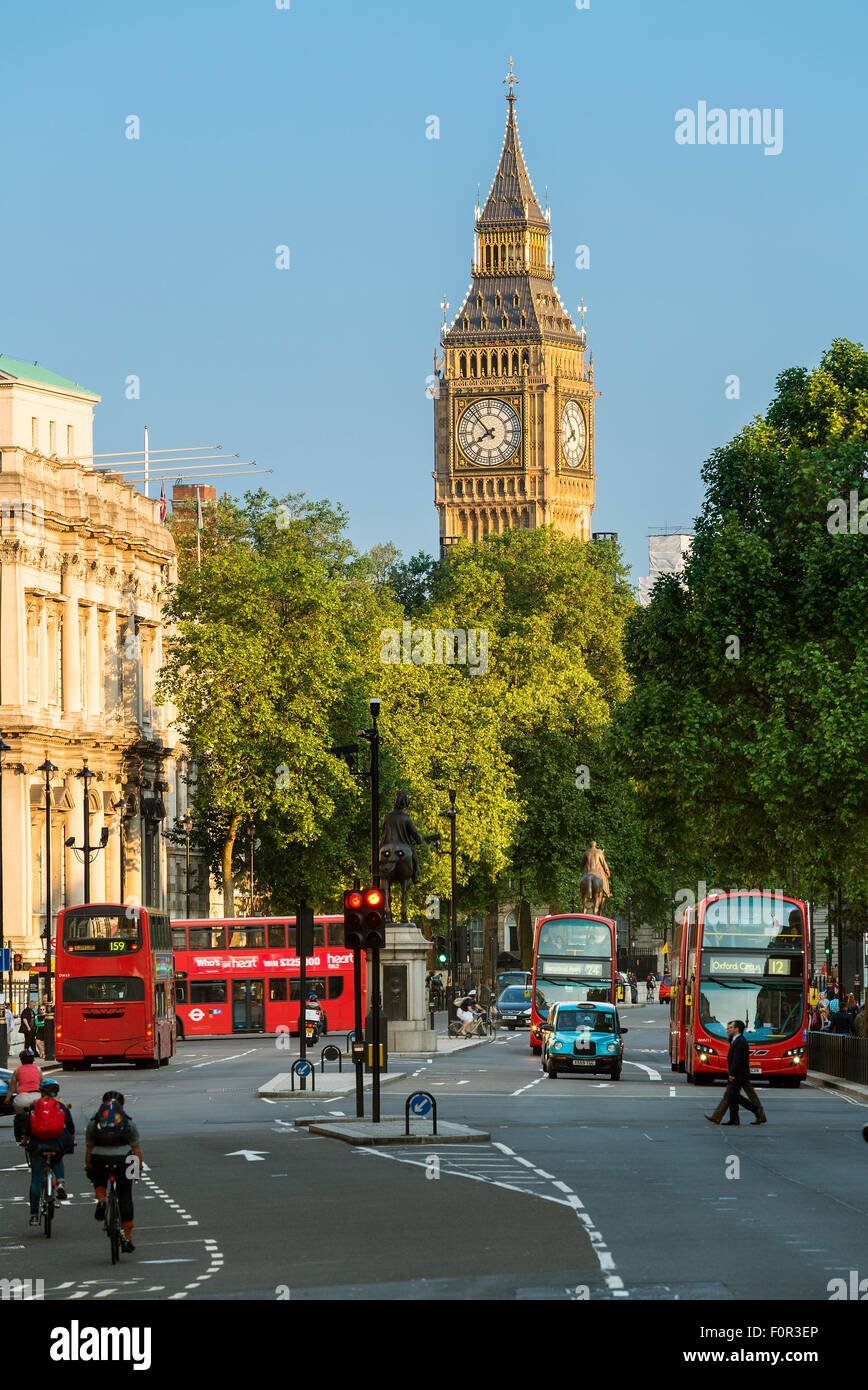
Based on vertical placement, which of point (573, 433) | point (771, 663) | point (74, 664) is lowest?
point (771, 663)

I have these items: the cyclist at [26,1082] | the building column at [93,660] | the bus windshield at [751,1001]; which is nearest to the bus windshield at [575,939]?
the bus windshield at [751,1001]

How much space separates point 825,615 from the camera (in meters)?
51.2

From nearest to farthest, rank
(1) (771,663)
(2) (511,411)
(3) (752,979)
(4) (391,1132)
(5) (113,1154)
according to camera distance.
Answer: (5) (113,1154) < (4) (391,1132) < (3) (752,979) < (1) (771,663) < (2) (511,411)

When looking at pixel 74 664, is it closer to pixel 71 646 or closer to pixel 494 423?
pixel 71 646

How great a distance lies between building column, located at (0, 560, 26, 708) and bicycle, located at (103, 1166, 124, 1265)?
68.4 meters

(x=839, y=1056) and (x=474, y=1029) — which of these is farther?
(x=474, y=1029)

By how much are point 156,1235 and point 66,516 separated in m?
73.3

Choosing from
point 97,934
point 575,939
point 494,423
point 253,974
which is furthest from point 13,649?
point 494,423

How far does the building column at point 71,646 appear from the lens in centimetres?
9406

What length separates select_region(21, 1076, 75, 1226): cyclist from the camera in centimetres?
2253

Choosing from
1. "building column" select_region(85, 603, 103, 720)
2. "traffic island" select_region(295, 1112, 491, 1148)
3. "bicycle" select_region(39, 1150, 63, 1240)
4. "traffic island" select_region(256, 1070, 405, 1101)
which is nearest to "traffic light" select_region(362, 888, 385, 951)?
"traffic island" select_region(295, 1112, 491, 1148)

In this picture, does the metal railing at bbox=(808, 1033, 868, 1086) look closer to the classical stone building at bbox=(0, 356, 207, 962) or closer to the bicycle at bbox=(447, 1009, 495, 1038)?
the bicycle at bbox=(447, 1009, 495, 1038)

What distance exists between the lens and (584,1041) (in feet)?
171

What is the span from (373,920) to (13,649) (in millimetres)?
54560
